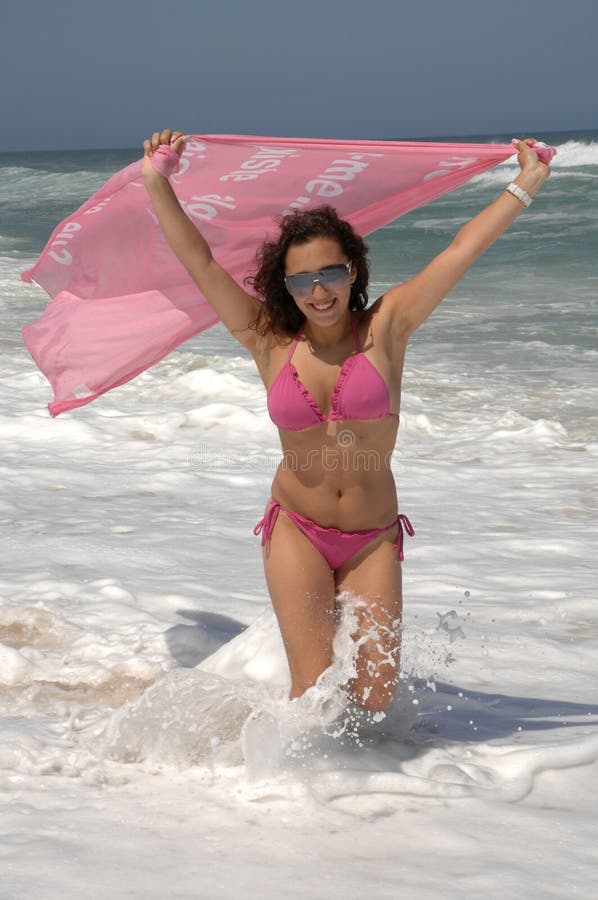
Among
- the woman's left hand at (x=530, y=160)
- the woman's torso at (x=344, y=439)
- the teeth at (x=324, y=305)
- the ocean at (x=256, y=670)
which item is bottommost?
the ocean at (x=256, y=670)

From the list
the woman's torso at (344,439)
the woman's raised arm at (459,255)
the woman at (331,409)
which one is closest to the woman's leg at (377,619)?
the woman at (331,409)

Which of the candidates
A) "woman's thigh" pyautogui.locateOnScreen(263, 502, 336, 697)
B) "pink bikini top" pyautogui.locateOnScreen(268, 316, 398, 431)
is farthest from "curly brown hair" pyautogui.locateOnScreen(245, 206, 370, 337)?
"woman's thigh" pyautogui.locateOnScreen(263, 502, 336, 697)

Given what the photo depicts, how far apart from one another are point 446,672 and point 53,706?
1.47 m

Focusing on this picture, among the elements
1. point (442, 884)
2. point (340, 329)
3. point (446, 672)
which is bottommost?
point (442, 884)

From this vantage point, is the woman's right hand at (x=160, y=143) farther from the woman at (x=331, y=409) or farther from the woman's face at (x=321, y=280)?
the woman's face at (x=321, y=280)

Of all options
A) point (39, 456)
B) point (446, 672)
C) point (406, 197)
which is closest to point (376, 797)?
point (446, 672)

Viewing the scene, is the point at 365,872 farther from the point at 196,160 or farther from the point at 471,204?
the point at 471,204

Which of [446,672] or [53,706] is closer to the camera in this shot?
[53,706]

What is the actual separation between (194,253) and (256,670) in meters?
1.45

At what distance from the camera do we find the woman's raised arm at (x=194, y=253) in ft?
11.6

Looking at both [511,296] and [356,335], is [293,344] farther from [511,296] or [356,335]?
[511,296]

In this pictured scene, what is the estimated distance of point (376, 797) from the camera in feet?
10.5

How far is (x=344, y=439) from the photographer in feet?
11.3

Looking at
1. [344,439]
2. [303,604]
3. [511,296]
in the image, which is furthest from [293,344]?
[511,296]
